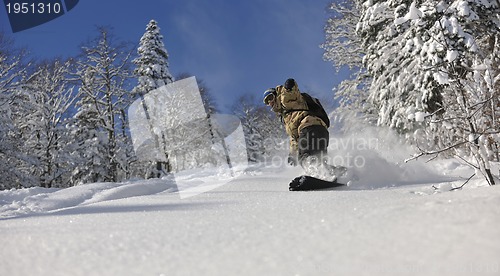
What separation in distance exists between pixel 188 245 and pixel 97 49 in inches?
751

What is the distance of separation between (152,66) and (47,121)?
7134 millimetres

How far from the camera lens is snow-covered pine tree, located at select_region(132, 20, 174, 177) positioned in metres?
21.8

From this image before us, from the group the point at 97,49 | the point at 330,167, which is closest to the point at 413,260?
the point at 330,167

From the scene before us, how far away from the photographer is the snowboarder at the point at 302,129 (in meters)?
4.27

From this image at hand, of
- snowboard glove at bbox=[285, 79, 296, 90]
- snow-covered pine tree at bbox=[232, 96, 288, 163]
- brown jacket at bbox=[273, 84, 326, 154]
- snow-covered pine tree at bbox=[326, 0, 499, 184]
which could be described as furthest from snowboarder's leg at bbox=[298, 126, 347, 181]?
snow-covered pine tree at bbox=[232, 96, 288, 163]

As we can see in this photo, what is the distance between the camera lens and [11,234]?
1.72 metres

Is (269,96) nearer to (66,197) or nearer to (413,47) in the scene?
(66,197)

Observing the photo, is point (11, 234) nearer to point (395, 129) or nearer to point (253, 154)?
point (395, 129)

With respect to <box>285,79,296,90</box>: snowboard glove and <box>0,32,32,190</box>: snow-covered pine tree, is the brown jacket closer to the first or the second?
<box>285,79,296,90</box>: snowboard glove

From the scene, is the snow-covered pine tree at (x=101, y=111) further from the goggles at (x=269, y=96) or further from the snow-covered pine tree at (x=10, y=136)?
the goggles at (x=269, y=96)

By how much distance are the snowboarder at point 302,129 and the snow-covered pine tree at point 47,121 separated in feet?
48.8

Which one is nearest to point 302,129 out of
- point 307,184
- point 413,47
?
point 307,184

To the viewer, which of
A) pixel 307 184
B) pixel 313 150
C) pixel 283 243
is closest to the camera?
pixel 283 243

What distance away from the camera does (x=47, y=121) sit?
17172mm
